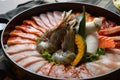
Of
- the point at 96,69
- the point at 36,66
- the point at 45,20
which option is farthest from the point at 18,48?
the point at 96,69

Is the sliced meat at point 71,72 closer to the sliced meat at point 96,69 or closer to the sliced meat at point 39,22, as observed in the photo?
the sliced meat at point 96,69

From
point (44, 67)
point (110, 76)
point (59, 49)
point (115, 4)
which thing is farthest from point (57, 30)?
point (115, 4)

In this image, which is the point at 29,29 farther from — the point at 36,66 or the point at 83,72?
the point at 83,72

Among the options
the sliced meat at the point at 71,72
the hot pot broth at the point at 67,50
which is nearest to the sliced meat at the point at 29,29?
the hot pot broth at the point at 67,50

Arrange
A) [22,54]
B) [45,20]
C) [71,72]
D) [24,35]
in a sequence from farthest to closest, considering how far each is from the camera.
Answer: [45,20], [24,35], [22,54], [71,72]

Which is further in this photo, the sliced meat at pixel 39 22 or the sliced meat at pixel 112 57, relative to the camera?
the sliced meat at pixel 39 22

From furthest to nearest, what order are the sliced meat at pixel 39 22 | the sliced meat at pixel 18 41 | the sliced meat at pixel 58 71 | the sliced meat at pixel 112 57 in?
the sliced meat at pixel 39 22 → the sliced meat at pixel 18 41 → the sliced meat at pixel 112 57 → the sliced meat at pixel 58 71

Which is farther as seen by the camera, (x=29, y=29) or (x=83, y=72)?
(x=29, y=29)
